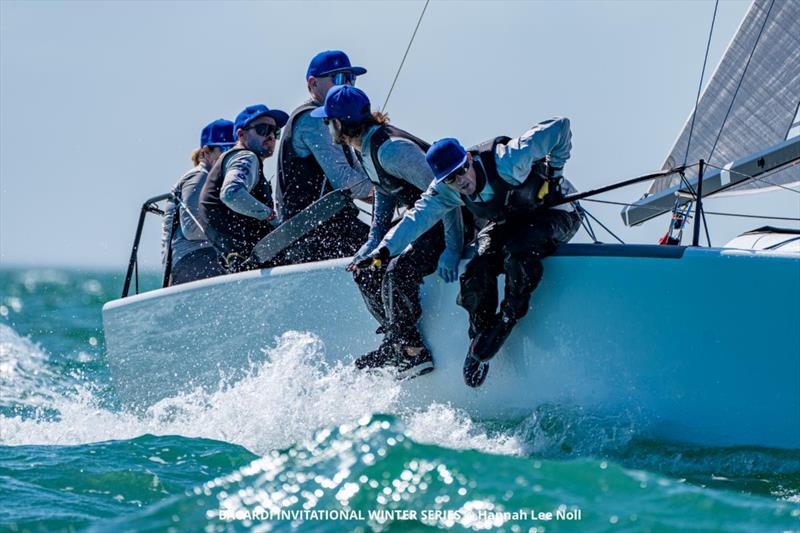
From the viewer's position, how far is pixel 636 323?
13.7 ft

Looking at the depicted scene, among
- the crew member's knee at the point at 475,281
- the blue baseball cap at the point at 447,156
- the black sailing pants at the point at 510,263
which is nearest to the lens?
the blue baseball cap at the point at 447,156

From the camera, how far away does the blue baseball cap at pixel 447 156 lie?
13.5 feet

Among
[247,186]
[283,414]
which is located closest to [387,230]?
[283,414]

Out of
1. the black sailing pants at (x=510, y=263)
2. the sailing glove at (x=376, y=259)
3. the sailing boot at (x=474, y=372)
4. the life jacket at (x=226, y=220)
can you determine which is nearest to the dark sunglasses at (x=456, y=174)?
the black sailing pants at (x=510, y=263)

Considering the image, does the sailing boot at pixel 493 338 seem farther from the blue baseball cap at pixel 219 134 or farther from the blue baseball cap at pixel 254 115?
the blue baseball cap at pixel 219 134

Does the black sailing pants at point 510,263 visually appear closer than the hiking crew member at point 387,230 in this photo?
Yes

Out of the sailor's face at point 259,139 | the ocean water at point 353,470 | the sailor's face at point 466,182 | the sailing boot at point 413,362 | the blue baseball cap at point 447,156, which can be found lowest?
the ocean water at point 353,470

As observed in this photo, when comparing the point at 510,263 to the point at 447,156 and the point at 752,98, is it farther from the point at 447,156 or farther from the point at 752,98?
the point at 752,98

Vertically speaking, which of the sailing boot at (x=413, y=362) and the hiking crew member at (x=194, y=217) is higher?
the hiking crew member at (x=194, y=217)

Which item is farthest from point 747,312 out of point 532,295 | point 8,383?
point 8,383

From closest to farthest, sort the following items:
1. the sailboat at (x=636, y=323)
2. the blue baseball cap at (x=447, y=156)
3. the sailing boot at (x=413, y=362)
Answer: the sailboat at (x=636, y=323), the blue baseball cap at (x=447, y=156), the sailing boot at (x=413, y=362)

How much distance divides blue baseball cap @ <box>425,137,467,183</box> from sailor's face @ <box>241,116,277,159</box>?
1.95 metres

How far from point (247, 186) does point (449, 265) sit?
147 centimetres

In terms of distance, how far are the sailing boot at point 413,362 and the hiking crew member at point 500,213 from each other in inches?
11.7
